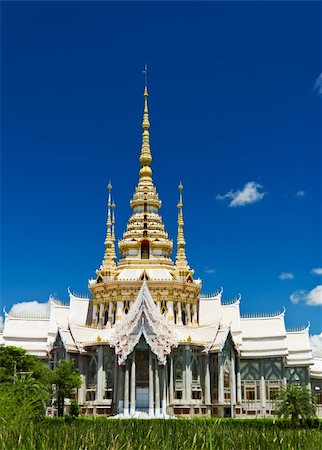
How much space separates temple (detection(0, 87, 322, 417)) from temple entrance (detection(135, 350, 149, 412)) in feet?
0.24

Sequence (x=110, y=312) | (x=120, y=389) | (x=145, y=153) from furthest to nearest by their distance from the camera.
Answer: (x=145, y=153) < (x=110, y=312) < (x=120, y=389)

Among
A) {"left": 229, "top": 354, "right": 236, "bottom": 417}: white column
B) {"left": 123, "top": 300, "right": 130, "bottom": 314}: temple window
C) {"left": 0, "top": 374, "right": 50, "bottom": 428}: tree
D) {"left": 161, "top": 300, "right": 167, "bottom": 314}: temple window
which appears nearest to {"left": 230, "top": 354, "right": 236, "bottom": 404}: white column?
{"left": 229, "top": 354, "right": 236, "bottom": 417}: white column

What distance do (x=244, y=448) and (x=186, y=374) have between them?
39775 millimetres

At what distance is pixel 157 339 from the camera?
4581 centimetres

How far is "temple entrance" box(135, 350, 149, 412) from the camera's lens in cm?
4634

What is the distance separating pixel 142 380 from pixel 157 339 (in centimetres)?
403

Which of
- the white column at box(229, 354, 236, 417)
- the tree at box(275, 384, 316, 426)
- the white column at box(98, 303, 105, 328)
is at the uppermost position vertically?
the white column at box(98, 303, 105, 328)

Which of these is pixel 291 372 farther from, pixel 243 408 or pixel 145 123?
pixel 145 123

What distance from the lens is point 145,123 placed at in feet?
219

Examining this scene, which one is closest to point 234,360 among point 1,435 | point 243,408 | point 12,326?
point 243,408

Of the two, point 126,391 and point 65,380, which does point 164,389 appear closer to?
point 126,391

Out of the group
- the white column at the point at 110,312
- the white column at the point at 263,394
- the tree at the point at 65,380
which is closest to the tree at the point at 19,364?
the tree at the point at 65,380

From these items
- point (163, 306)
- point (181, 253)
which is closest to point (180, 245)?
point (181, 253)

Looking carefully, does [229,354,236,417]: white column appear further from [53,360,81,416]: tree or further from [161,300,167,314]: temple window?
[53,360,81,416]: tree
